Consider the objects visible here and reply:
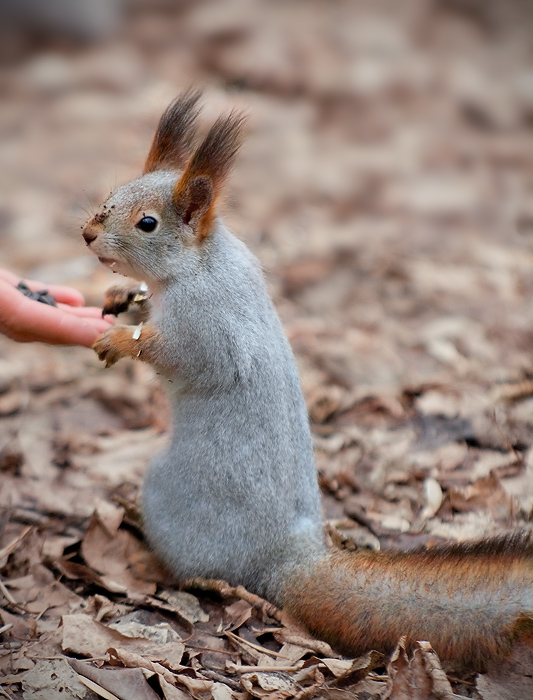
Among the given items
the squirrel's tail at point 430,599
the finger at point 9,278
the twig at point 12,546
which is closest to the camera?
the squirrel's tail at point 430,599

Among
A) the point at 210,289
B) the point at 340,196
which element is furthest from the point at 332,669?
the point at 340,196

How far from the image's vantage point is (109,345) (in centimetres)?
306

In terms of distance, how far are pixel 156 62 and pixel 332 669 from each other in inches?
300

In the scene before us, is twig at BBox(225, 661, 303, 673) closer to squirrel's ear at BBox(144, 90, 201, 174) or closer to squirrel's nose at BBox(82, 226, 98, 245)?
squirrel's nose at BBox(82, 226, 98, 245)

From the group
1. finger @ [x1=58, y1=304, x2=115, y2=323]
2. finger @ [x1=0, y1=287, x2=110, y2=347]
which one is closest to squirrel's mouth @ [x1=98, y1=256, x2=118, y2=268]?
finger @ [x1=0, y1=287, x2=110, y2=347]

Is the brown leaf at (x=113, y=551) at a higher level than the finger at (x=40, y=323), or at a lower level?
lower

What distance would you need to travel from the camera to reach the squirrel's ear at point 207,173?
2840 millimetres

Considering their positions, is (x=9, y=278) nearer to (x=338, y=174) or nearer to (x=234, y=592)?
(x=234, y=592)

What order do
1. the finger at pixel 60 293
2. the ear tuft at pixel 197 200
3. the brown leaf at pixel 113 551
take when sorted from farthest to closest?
1. the finger at pixel 60 293
2. the brown leaf at pixel 113 551
3. the ear tuft at pixel 197 200

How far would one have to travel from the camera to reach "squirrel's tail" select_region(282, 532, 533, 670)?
2473 millimetres

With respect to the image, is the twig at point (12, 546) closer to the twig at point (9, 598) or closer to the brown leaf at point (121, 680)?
the twig at point (9, 598)

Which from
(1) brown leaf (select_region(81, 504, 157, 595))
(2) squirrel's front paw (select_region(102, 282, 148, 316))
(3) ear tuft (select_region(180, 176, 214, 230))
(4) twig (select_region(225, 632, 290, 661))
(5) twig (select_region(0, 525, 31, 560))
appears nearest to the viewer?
(4) twig (select_region(225, 632, 290, 661))

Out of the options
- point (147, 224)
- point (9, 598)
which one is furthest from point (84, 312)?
point (9, 598)

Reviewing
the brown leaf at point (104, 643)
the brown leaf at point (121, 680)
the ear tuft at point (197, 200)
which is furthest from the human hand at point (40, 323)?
the brown leaf at point (121, 680)
